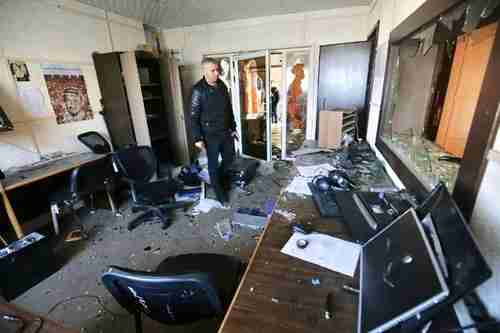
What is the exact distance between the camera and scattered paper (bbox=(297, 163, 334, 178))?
1.69m

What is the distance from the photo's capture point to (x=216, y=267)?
131 centimetres

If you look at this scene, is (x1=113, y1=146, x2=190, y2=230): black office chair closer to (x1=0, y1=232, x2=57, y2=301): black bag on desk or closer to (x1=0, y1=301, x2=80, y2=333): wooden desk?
(x1=0, y1=232, x2=57, y2=301): black bag on desk

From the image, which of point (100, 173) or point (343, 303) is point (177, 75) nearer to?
point (100, 173)

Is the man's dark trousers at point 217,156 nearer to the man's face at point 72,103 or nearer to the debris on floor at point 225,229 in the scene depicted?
the debris on floor at point 225,229

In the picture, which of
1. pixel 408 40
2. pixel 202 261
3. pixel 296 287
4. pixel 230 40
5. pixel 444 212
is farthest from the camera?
pixel 230 40

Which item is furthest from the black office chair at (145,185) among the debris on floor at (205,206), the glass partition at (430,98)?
the glass partition at (430,98)

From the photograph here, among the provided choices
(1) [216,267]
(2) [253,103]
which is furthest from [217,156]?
(2) [253,103]

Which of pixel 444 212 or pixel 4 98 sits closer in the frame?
pixel 444 212

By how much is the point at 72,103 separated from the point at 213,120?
6.04 feet

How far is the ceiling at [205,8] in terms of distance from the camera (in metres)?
3.00

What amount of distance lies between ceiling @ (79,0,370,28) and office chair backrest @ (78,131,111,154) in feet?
5.44

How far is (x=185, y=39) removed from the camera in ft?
13.8

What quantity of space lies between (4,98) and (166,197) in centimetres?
192

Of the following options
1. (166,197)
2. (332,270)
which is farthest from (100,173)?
(332,270)
